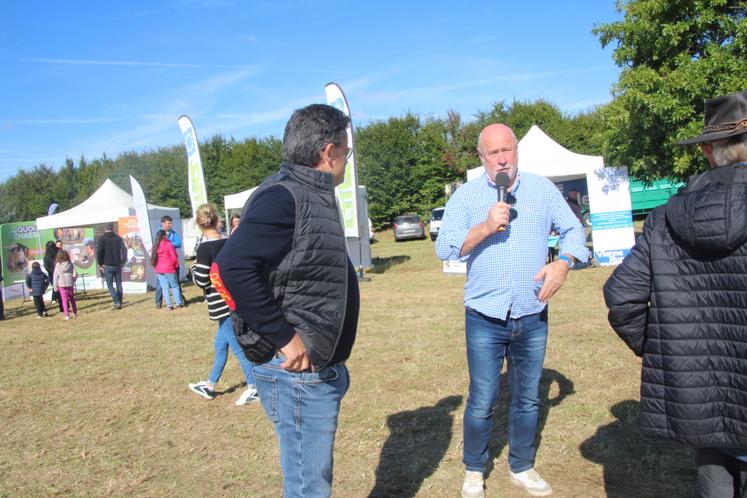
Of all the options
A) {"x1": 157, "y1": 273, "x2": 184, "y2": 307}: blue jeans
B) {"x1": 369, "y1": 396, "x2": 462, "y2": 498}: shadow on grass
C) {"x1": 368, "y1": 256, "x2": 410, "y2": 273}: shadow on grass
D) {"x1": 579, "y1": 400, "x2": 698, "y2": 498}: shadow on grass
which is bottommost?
{"x1": 579, "y1": 400, "x2": 698, "y2": 498}: shadow on grass

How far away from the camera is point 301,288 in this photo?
1975 mm

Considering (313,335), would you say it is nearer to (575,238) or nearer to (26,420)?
(575,238)

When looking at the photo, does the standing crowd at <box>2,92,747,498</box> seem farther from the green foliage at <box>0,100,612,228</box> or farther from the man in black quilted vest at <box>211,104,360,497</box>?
the green foliage at <box>0,100,612,228</box>

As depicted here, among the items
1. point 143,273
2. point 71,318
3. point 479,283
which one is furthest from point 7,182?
point 479,283

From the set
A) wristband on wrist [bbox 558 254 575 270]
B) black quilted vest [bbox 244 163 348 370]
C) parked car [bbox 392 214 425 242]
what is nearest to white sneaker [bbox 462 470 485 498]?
wristband on wrist [bbox 558 254 575 270]

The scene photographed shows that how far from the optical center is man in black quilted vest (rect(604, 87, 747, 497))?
184cm

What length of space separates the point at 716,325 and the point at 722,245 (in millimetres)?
288

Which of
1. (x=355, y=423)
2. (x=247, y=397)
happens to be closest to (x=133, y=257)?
(x=247, y=397)

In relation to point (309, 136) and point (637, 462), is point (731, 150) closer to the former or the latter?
point (309, 136)

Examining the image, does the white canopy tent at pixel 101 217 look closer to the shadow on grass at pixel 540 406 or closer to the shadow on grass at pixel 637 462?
the shadow on grass at pixel 540 406

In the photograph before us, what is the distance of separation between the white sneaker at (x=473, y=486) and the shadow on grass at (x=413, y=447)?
34cm

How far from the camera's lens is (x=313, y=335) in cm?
200

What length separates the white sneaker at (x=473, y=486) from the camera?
3.26m

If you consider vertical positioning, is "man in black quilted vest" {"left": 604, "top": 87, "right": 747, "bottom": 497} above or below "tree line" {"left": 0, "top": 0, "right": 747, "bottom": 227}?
below
